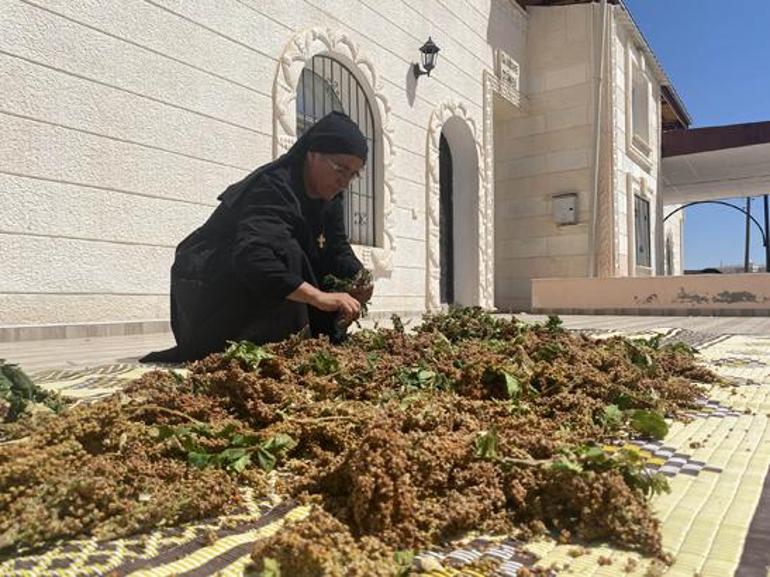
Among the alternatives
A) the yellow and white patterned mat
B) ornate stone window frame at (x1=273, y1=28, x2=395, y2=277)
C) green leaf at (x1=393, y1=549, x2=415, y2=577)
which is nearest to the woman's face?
the yellow and white patterned mat

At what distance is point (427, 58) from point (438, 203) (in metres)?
2.18

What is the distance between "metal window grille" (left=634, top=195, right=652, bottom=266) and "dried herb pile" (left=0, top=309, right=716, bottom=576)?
42.0 feet

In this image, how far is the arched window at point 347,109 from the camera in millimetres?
7312

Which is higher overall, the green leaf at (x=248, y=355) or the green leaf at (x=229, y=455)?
the green leaf at (x=248, y=355)

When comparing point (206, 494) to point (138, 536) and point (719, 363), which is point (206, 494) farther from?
point (719, 363)

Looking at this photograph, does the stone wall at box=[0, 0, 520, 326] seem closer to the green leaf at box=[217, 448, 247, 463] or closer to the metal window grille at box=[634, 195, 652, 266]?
the green leaf at box=[217, 448, 247, 463]

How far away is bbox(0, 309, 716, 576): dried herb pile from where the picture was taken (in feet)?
3.22

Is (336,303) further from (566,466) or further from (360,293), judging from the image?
(566,466)

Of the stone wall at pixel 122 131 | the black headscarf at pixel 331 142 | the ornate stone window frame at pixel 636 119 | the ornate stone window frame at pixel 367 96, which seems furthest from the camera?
the ornate stone window frame at pixel 636 119

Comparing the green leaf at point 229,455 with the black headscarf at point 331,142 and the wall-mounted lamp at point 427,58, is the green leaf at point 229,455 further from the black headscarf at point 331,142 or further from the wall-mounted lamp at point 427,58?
the wall-mounted lamp at point 427,58

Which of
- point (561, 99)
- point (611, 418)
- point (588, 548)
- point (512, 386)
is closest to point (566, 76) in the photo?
point (561, 99)

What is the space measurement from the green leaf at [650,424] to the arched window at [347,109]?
571cm

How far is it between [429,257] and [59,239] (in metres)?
5.64

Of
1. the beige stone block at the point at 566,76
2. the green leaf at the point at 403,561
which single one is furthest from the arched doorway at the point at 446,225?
the green leaf at the point at 403,561
